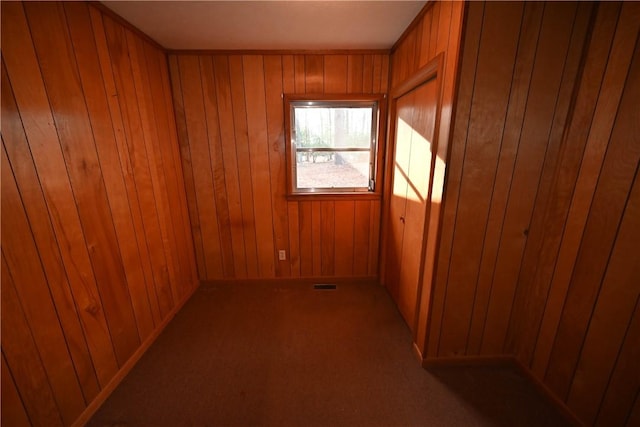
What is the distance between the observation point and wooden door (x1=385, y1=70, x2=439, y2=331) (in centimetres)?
160

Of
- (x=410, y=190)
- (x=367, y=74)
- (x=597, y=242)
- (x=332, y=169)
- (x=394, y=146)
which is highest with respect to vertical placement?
(x=367, y=74)

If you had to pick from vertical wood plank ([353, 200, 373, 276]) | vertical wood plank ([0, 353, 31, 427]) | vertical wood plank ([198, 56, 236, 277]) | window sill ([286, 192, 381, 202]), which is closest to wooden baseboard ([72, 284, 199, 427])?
vertical wood plank ([0, 353, 31, 427])

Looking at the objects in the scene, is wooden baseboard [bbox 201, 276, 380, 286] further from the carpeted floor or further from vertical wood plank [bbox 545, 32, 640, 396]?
vertical wood plank [bbox 545, 32, 640, 396]

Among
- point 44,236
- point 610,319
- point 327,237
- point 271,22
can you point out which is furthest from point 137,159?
point 610,319

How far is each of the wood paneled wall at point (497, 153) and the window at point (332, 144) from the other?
1.12m

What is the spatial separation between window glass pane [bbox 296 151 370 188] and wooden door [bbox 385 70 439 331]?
0.37 m

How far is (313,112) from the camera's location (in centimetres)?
235

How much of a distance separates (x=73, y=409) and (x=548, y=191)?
9.54ft

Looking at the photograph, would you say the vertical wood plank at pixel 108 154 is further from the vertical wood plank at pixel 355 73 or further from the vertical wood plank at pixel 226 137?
the vertical wood plank at pixel 355 73

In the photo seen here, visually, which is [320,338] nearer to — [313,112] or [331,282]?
[331,282]

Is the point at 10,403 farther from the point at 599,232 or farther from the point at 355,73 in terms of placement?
the point at 355,73

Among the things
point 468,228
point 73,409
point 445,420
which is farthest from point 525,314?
point 73,409

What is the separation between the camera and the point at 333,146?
2.40m

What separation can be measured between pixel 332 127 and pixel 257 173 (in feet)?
2.89
